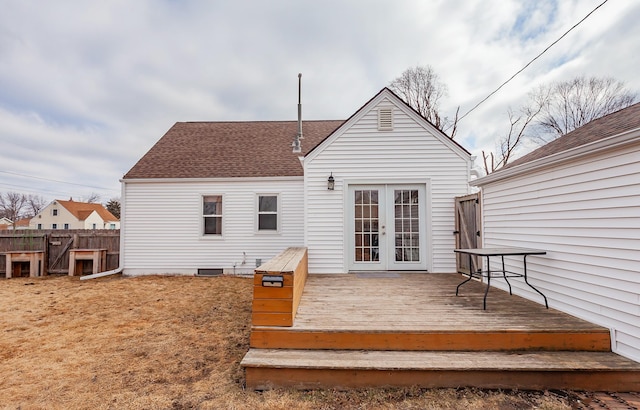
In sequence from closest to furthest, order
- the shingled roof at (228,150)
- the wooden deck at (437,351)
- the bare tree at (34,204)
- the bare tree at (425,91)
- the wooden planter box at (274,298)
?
1. the wooden deck at (437,351)
2. the wooden planter box at (274,298)
3. the shingled roof at (228,150)
4. the bare tree at (425,91)
5. the bare tree at (34,204)

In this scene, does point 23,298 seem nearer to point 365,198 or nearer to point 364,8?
point 365,198

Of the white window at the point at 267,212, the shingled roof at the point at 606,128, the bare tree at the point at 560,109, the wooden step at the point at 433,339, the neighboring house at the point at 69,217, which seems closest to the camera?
the wooden step at the point at 433,339

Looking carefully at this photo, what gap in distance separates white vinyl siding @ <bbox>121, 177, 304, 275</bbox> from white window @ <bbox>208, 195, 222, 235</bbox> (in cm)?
16

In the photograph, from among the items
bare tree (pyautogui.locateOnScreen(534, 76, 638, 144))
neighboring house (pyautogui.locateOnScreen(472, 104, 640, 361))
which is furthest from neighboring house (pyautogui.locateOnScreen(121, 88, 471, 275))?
bare tree (pyautogui.locateOnScreen(534, 76, 638, 144))

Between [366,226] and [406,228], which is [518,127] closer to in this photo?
[406,228]

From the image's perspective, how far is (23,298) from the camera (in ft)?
20.1

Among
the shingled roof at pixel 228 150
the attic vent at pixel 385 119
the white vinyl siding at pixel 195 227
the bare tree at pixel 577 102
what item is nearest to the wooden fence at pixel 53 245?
the white vinyl siding at pixel 195 227

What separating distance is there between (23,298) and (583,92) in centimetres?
2630

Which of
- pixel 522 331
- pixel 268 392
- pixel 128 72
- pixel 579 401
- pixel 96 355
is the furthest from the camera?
pixel 128 72

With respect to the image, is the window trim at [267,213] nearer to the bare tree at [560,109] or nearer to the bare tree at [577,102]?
the bare tree at [560,109]

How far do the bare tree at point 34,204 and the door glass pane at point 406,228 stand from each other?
58107 mm

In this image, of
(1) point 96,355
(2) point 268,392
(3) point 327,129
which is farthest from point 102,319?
(3) point 327,129

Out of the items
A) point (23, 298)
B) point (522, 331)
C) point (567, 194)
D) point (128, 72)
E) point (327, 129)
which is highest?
point (128, 72)

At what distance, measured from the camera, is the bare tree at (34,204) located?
140 ft
